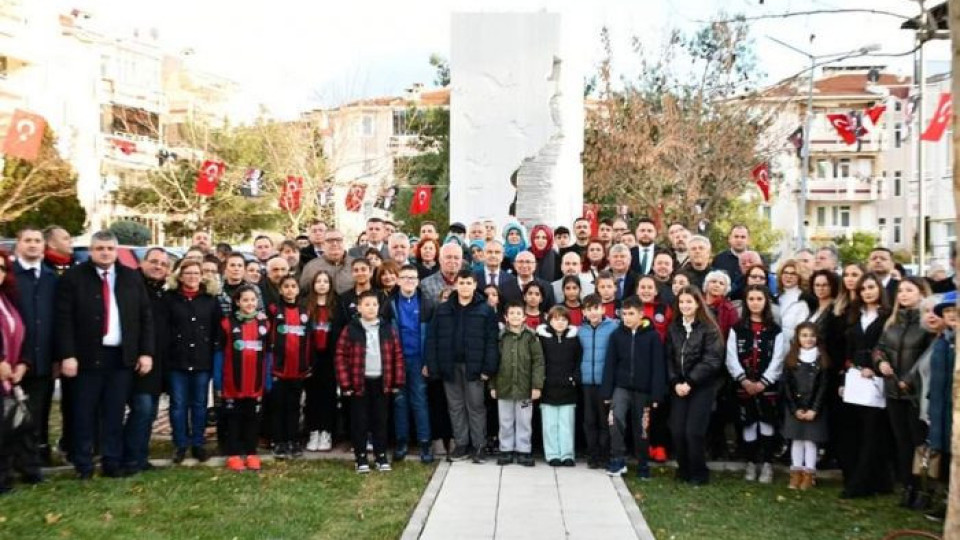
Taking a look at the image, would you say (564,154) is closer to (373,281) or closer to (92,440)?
(373,281)

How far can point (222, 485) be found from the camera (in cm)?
731

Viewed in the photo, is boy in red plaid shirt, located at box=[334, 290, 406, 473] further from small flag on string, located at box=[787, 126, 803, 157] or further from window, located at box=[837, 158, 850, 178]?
window, located at box=[837, 158, 850, 178]

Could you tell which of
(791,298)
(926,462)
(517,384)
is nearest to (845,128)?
(791,298)

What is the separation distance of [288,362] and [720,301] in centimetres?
378

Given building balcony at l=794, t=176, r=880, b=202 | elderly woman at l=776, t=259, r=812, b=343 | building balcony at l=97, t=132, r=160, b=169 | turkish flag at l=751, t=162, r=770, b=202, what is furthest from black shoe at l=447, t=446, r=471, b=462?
building balcony at l=794, t=176, r=880, b=202

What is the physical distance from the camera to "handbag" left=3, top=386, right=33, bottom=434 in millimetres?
6914

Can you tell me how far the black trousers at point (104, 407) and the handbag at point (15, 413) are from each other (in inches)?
15.4

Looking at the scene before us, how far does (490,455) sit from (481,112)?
19.7ft

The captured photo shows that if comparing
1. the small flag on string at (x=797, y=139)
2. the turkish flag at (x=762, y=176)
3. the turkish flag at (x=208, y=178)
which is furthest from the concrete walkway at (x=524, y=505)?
the small flag on string at (x=797, y=139)

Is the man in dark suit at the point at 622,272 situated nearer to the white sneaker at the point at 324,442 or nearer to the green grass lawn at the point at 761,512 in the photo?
the green grass lawn at the point at 761,512

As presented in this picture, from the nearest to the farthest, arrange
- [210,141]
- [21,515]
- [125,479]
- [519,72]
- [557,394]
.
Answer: [21,515]
[125,479]
[557,394]
[519,72]
[210,141]

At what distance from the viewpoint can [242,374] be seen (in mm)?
7875

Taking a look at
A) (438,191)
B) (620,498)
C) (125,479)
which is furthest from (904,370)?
(438,191)

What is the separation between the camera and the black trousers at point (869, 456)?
7.26m
